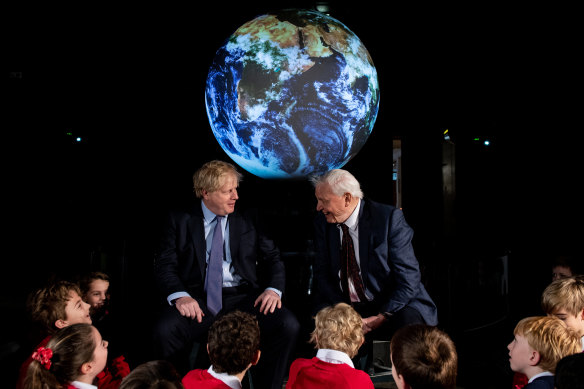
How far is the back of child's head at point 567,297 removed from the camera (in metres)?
2.80

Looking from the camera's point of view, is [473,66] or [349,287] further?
[473,66]

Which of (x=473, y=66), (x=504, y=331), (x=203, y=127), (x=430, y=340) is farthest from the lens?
(x=473, y=66)

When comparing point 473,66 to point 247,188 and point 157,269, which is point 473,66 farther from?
point 157,269

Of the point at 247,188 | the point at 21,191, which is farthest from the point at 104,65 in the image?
the point at 21,191

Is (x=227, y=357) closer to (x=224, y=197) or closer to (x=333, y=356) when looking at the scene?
(x=333, y=356)

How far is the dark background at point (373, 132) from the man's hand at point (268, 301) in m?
0.89

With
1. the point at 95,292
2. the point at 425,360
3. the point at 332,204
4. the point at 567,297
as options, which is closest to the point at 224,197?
the point at 332,204

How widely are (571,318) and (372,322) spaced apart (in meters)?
1.08

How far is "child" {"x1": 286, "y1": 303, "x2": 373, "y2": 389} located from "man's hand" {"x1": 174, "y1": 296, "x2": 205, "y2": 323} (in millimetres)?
899

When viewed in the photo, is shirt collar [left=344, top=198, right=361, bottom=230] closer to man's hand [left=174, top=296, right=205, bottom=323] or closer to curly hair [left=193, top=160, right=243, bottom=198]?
curly hair [left=193, top=160, right=243, bottom=198]

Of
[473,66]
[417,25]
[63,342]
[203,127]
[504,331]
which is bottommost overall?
[504,331]

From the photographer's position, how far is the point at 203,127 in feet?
16.6

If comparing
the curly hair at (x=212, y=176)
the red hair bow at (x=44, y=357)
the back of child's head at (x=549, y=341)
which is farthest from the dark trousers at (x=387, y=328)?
the red hair bow at (x=44, y=357)

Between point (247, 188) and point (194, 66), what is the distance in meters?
1.29
